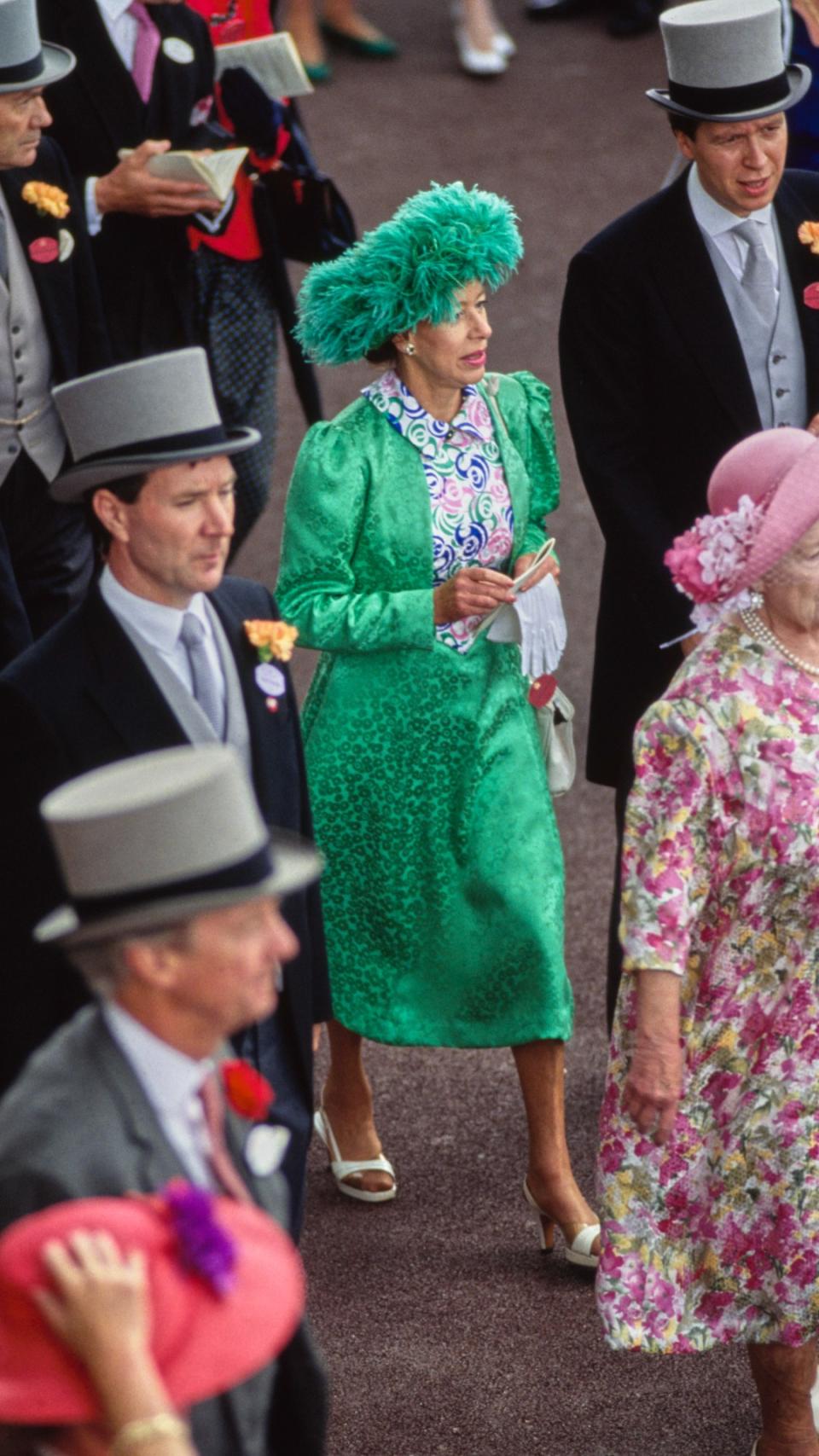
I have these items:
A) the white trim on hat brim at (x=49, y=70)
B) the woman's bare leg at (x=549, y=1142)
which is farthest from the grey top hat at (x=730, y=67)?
the woman's bare leg at (x=549, y=1142)

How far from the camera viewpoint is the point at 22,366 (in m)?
5.05

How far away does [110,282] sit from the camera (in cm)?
568

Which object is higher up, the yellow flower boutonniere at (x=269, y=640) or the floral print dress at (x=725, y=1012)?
the yellow flower boutonniere at (x=269, y=640)

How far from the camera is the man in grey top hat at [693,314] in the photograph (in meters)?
4.64

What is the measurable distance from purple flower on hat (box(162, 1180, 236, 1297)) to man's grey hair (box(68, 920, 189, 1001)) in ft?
0.85

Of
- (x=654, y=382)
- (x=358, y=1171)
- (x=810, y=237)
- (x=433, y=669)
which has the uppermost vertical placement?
(x=810, y=237)

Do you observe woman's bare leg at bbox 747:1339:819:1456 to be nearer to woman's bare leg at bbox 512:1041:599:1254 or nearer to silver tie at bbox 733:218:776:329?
woman's bare leg at bbox 512:1041:599:1254

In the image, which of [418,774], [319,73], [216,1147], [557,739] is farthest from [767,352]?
[319,73]

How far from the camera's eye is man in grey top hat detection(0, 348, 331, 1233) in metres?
3.51

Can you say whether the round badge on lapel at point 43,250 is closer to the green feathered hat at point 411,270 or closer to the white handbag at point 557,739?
the green feathered hat at point 411,270

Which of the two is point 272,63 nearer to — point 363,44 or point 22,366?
point 22,366

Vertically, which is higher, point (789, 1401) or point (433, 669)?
point (433, 669)

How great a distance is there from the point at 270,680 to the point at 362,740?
953 millimetres

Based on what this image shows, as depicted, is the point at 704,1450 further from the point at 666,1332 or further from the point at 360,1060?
the point at 360,1060
